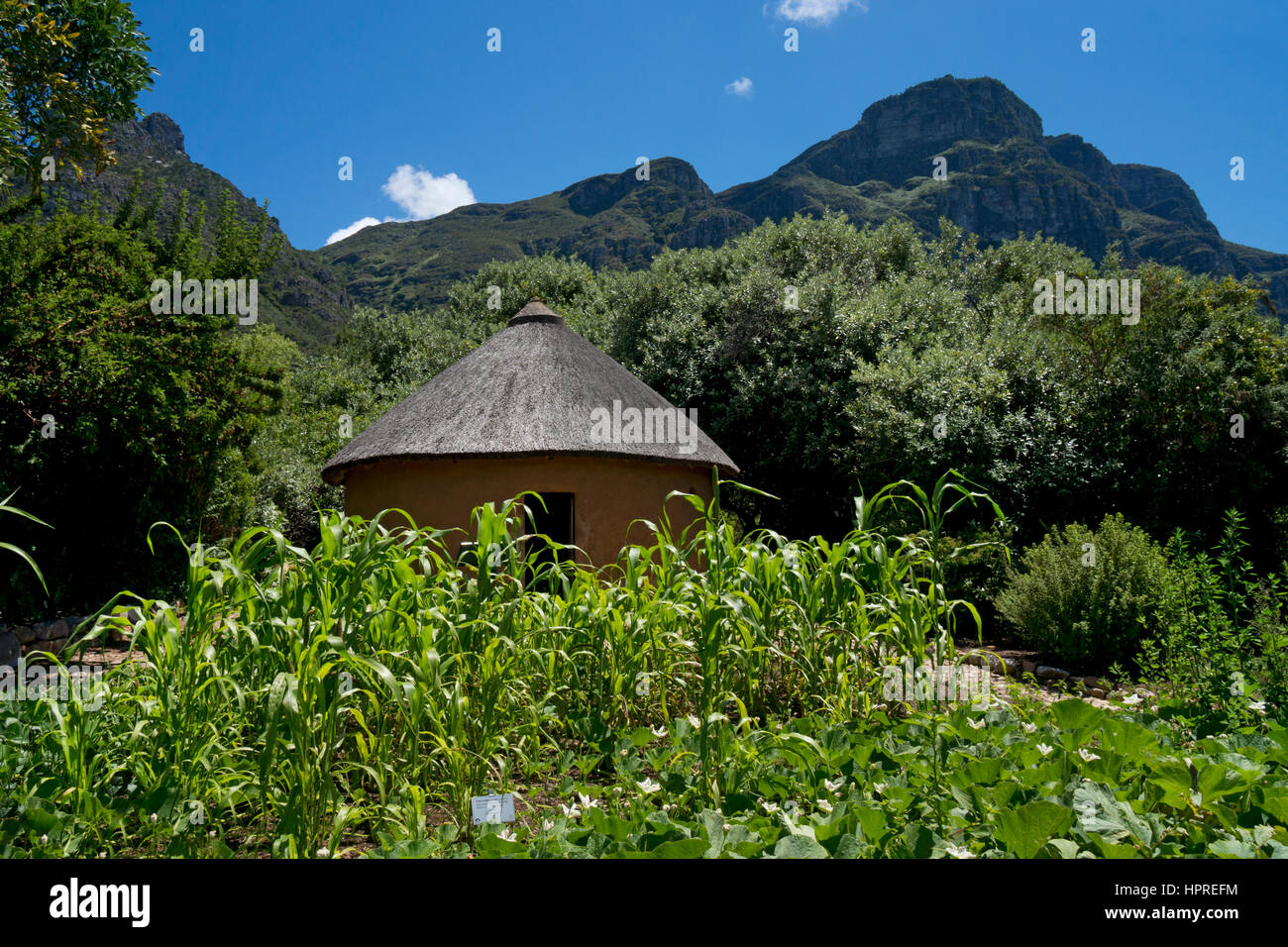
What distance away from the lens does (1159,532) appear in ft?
28.0

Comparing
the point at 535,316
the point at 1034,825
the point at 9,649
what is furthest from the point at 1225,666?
the point at 535,316

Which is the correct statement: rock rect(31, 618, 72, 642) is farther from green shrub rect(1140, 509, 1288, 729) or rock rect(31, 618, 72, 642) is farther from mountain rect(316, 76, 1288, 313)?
mountain rect(316, 76, 1288, 313)

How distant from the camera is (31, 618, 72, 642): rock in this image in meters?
7.11

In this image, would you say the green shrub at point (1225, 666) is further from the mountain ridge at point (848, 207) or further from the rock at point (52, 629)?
the mountain ridge at point (848, 207)

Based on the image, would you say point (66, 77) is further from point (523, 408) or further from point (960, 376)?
point (960, 376)

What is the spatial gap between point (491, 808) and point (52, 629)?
7344 mm

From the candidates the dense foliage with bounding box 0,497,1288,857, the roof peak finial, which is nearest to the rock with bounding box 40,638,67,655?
the dense foliage with bounding box 0,497,1288,857

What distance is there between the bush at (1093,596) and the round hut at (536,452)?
3.78m

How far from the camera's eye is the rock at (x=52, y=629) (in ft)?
23.3

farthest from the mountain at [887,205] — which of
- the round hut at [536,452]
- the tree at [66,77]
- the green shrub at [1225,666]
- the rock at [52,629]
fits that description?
the green shrub at [1225,666]

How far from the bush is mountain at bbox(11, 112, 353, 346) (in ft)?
105
